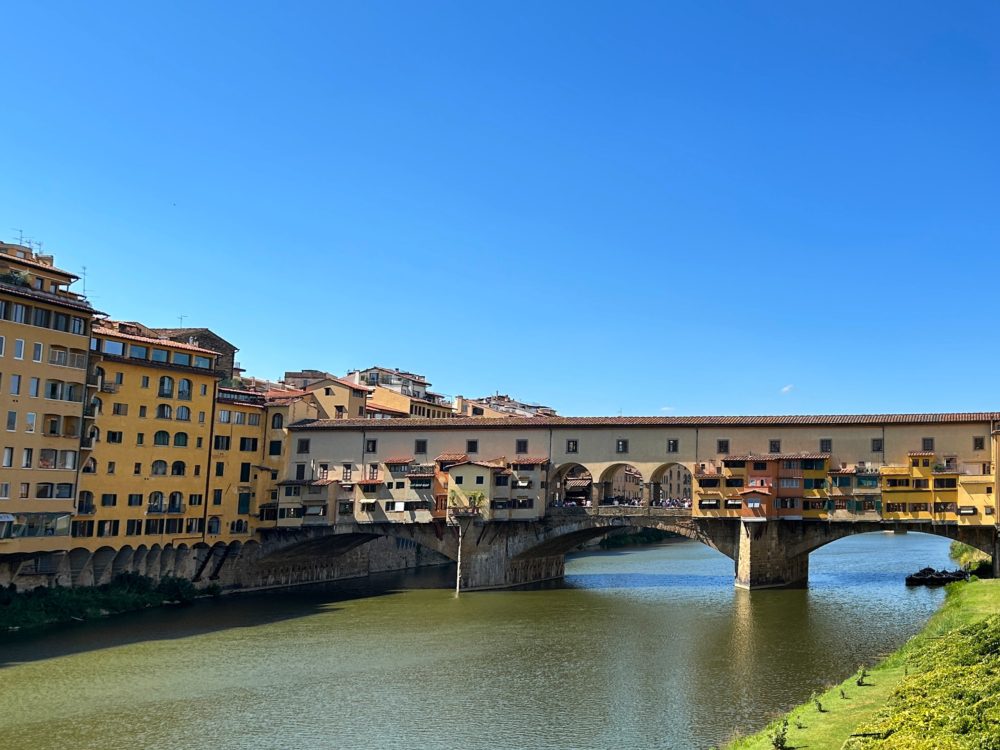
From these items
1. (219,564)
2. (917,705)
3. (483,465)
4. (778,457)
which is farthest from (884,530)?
(219,564)

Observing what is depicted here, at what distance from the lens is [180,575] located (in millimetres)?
59906

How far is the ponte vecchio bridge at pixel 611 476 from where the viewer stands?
57.6 meters

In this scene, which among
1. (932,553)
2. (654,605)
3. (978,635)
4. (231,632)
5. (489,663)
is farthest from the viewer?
(932,553)

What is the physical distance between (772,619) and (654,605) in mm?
7924

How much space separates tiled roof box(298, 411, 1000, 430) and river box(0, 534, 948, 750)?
→ 1057 centimetres

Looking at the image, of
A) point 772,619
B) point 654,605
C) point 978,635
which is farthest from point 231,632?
point 978,635

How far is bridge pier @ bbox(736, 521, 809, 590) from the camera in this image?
59.3m

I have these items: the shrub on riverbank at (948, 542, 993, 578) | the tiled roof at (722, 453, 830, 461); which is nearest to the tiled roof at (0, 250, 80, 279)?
the tiled roof at (722, 453, 830, 461)

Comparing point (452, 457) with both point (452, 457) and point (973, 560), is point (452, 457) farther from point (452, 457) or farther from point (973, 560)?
point (973, 560)

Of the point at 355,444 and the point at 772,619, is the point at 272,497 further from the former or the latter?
the point at 772,619

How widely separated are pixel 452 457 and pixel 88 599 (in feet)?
80.6

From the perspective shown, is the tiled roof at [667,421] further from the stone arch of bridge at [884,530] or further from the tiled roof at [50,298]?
the tiled roof at [50,298]

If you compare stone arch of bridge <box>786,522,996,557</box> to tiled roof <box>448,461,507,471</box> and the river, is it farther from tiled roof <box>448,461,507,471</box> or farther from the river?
tiled roof <box>448,461,507,471</box>

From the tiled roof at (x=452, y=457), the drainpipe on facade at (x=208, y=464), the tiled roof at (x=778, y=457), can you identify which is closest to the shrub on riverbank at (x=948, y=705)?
the tiled roof at (x=778, y=457)
